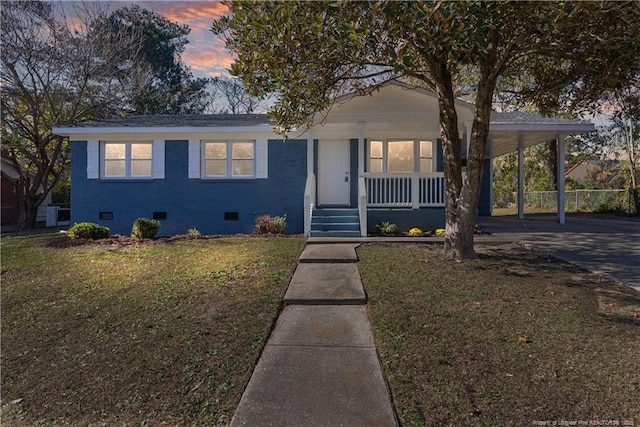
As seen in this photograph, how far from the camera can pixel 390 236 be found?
9.38 meters

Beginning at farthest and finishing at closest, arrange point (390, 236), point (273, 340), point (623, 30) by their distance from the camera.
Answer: point (390, 236), point (623, 30), point (273, 340)

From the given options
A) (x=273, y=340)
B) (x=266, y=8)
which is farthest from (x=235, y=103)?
(x=273, y=340)

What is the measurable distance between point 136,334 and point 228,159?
828 cm

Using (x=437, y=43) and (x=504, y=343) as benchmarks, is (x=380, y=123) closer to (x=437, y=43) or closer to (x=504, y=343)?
(x=437, y=43)

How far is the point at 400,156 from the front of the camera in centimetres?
1233

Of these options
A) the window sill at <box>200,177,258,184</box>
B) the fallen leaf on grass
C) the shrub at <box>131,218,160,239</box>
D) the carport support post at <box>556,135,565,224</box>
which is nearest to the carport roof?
the carport support post at <box>556,135,565,224</box>

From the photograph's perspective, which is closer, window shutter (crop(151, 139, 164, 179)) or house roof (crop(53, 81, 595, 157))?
house roof (crop(53, 81, 595, 157))

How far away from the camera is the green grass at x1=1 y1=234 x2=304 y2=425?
9.85 feet

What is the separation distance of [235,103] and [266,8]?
991 inches

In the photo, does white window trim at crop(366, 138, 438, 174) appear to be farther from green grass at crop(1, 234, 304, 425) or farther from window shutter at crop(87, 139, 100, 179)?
window shutter at crop(87, 139, 100, 179)

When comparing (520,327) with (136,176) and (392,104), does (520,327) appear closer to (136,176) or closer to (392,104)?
(392,104)

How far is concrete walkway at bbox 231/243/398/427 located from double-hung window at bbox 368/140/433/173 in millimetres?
7561

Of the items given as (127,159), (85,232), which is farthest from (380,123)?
(85,232)

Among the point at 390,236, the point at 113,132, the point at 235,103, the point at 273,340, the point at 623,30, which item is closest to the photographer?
the point at 273,340
